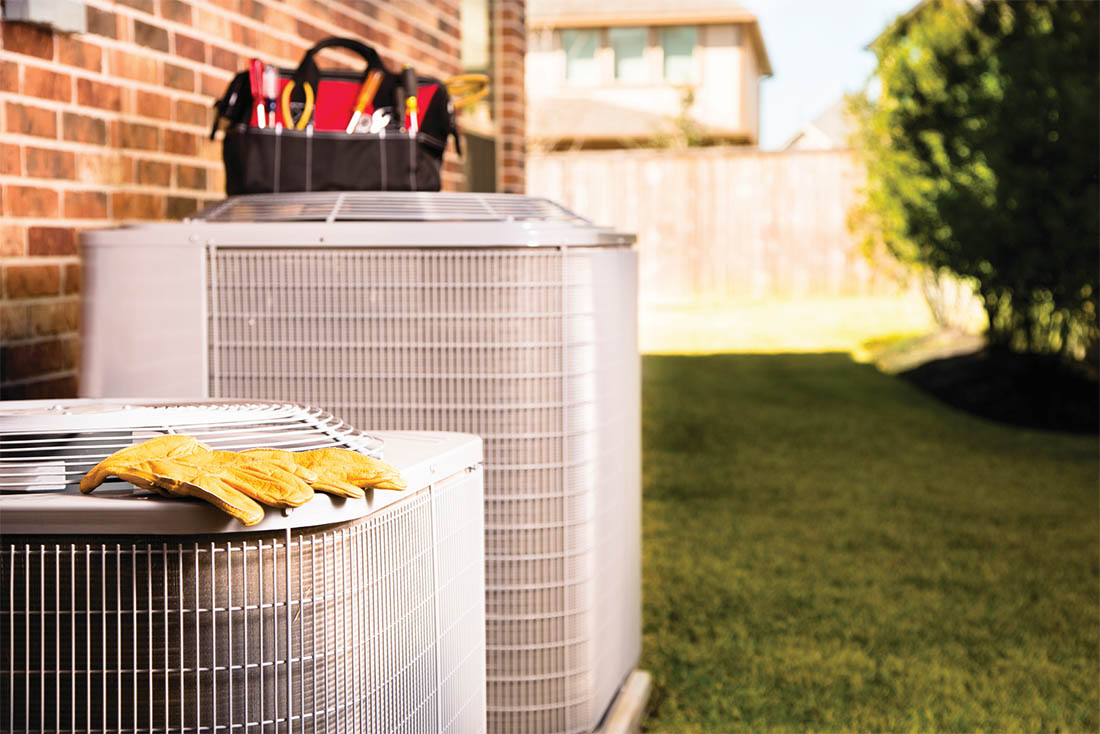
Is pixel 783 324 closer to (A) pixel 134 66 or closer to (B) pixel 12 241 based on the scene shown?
(A) pixel 134 66

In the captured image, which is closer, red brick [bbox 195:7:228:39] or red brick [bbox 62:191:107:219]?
red brick [bbox 62:191:107:219]

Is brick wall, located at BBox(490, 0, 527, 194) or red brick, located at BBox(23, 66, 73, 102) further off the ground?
brick wall, located at BBox(490, 0, 527, 194)

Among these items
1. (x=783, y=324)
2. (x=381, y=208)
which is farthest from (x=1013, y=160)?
(x=381, y=208)

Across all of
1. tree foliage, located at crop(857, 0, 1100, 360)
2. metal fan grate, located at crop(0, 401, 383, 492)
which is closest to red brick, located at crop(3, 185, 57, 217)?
metal fan grate, located at crop(0, 401, 383, 492)

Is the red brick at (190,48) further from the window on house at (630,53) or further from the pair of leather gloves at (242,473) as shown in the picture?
the window on house at (630,53)

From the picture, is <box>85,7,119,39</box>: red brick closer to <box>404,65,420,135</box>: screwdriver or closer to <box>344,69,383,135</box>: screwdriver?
<box>344,69,383,135</box>: screwdriver

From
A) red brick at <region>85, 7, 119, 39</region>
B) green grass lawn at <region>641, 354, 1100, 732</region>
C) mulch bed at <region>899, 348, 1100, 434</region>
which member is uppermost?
red brick at <region>85, 7, 119, 39</region>

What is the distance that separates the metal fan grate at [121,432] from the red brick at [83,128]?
1187 millimetres

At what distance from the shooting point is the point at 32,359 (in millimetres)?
2844

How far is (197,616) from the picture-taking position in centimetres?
144

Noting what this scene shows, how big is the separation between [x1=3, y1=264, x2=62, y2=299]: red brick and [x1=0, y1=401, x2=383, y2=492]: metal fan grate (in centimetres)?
92

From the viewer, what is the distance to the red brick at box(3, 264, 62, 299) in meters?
2.75

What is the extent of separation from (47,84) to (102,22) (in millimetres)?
275

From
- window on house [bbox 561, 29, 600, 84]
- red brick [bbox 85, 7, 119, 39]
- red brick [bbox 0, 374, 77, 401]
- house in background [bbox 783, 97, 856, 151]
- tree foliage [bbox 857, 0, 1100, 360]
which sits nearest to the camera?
red brick [bbox 0, 374, 77, 401]
